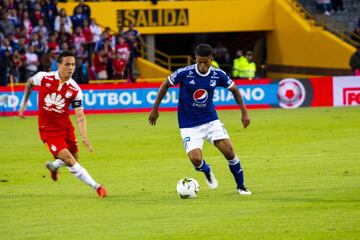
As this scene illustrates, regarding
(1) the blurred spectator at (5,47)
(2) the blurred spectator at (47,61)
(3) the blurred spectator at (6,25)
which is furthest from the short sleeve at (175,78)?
(3) the blurred spectator at (6,25)

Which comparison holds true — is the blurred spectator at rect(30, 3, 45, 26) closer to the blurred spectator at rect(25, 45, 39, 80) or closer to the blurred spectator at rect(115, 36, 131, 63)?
the blurred spectator at rect(25, 45, 39, 80)

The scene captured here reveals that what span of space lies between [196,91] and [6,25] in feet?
71.0

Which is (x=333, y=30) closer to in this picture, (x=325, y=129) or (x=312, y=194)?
(x=325, y=129)

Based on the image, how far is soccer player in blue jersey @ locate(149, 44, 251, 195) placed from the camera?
14375 millimetres

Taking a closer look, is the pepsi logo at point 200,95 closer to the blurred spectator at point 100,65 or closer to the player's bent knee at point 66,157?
the player's bent knee at point 66,157

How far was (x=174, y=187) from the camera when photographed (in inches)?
629

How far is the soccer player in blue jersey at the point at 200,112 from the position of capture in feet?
47.2

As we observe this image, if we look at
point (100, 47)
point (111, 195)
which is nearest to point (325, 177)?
point (111, 195)

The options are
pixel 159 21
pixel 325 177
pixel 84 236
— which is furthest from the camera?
pixel 159 21

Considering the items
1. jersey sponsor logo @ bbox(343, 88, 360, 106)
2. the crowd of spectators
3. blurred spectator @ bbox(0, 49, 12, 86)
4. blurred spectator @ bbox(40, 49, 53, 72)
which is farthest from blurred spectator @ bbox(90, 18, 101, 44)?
jersey sponsor logo @ bbox(343, 88, 360, 106)

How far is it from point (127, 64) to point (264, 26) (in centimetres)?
923

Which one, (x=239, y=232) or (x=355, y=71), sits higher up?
(x=239, y=232)

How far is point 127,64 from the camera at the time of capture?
36.9 metres

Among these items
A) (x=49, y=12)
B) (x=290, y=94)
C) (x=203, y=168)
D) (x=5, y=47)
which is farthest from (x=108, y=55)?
(x=203, y=168)
